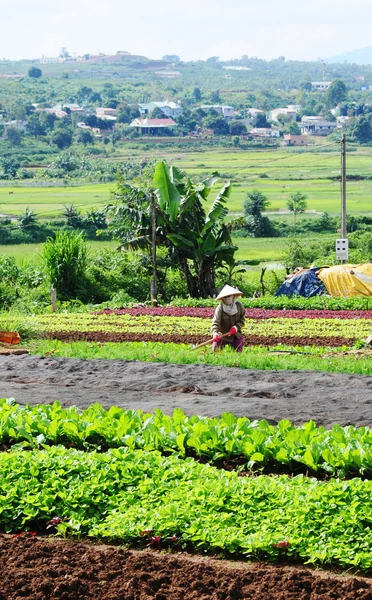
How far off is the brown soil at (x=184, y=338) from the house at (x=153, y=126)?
11651 centimetres

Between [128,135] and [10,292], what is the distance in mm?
105274

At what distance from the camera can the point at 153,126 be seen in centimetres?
13488

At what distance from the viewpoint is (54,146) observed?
116 meters

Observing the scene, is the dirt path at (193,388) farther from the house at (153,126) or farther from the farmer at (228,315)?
the house at (153,126)

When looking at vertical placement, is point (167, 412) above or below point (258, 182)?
above

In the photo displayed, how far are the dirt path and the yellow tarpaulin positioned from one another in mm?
15587

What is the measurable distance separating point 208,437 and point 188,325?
523 inches

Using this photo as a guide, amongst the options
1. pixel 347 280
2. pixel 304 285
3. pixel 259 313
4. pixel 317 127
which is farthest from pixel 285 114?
pixel 259 313

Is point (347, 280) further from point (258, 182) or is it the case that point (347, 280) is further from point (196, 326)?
point (258, 182)

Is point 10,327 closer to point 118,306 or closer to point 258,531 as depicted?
point 118,306

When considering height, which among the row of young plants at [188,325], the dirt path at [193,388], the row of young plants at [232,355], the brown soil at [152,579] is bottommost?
the row of young plants at [188,325]

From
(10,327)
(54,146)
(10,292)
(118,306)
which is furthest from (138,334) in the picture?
(54,146)

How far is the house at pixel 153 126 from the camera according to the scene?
444 feet

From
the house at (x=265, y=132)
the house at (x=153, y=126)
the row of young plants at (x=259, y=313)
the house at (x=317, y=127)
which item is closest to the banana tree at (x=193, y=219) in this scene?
the row of young plants at (x=259, y=313)
